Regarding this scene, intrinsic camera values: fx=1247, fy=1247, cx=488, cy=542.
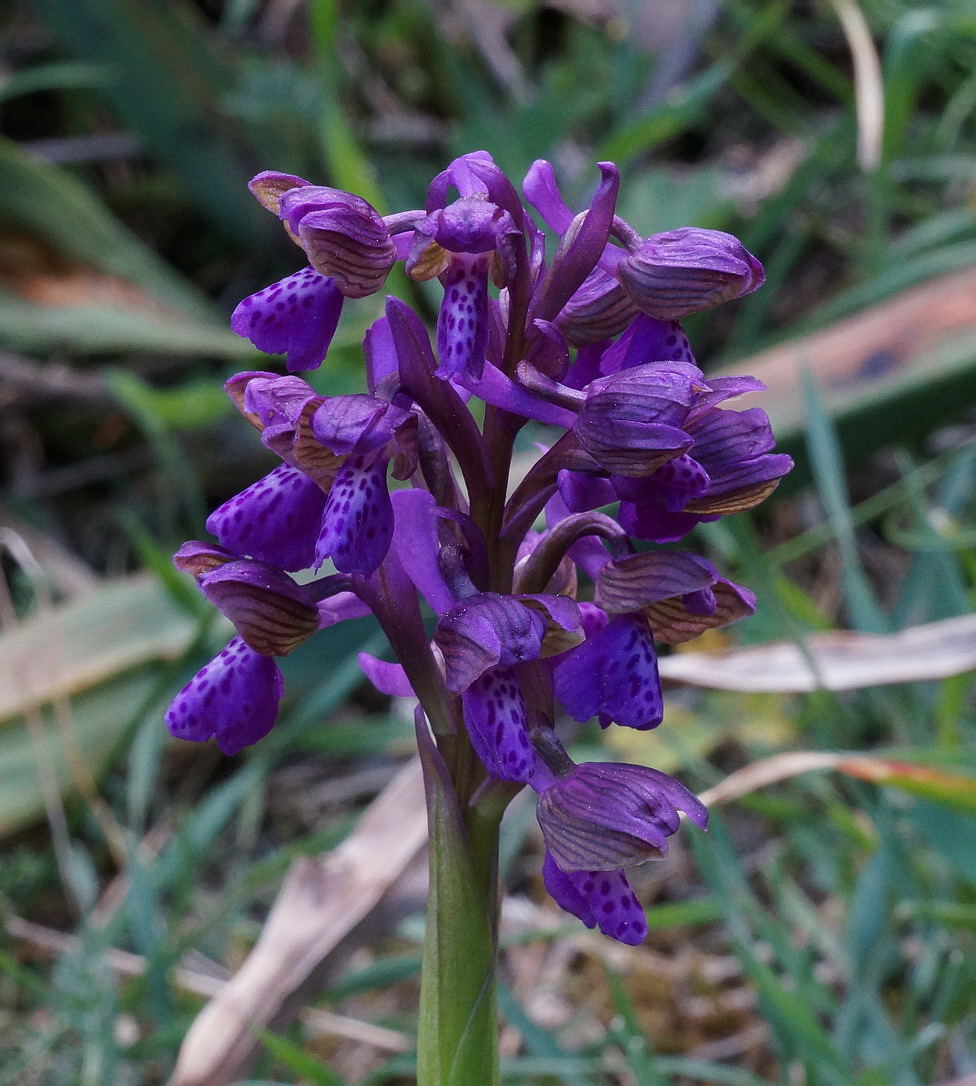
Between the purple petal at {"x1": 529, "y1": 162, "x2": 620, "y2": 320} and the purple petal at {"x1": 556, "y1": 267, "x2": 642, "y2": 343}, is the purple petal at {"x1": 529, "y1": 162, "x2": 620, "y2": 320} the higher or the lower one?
the higher one

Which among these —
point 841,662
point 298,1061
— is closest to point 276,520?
point 298,1061

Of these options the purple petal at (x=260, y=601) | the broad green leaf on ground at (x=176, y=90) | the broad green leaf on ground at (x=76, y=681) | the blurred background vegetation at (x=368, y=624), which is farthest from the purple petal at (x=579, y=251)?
the broad green leaf on ground at (x=176, y=90)

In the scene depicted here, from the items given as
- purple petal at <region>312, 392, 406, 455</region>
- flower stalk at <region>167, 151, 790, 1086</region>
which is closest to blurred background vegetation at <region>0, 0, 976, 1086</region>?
flower stalk at <region>167, 151, 790, 1086</region>

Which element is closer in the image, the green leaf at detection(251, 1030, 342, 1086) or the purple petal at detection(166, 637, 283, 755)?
the purple petal at detection(166, 637, 283, 755)

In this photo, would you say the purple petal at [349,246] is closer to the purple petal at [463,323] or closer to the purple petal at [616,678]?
the purple petal at [463,323]

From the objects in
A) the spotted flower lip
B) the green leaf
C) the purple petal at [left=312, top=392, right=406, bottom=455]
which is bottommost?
the green leaf

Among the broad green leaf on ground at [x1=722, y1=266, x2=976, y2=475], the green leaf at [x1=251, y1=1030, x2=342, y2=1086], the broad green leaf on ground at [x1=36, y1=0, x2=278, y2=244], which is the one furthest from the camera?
the broad green leaf on ground at [x1=36, y1=0, x2=278, y2=244]

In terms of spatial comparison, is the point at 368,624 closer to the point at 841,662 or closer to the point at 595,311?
the point at 841,662

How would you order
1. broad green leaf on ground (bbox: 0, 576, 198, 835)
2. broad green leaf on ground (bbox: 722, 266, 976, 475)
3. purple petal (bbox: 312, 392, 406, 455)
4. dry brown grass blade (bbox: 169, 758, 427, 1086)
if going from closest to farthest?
purple petal (bbox: 312, 392, 406, 455), dry brown grass blade (bbox: 169, 758, 427, 1086), broad green leaf on ground (bbox: 0, 576, 198, 835), broad green leaf on ground (bbox: 722, 266, 976, 475)

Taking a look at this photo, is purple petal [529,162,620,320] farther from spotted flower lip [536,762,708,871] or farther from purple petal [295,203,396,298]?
spotted flower lip [536,762,708,871]
